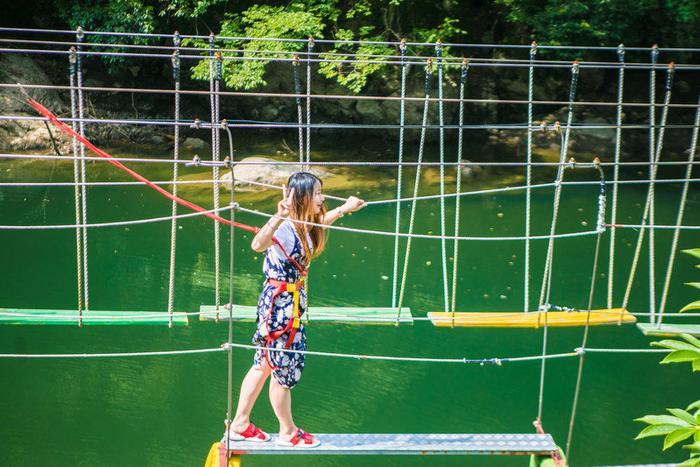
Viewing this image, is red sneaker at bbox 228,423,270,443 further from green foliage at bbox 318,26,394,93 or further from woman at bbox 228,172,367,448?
green foliage at bbox 318,26,394,93

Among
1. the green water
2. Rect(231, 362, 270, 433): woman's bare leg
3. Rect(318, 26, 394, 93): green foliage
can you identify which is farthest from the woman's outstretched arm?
Rect(318, 26, 394, 93): green foliage

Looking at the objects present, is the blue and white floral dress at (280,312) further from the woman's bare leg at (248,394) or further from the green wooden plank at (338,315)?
the green wooden plank at (338,315)

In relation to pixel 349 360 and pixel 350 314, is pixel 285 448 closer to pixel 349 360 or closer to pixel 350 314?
pixel 350 314

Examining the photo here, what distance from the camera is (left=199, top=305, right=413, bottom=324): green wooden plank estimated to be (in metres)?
3.30

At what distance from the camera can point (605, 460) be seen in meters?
4.16

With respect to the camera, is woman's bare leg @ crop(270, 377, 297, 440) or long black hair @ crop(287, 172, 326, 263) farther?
woman's bare leg @ crop(270, 377, 297, 440)

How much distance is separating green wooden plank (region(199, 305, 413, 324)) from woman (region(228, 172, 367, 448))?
22.8 inches

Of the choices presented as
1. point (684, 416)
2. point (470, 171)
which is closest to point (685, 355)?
point (684, 416)

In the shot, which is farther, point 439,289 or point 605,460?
point 439,289

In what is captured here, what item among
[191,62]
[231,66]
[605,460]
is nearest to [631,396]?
[605,460]

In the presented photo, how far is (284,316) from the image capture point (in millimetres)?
2637

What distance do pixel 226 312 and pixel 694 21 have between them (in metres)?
7.01

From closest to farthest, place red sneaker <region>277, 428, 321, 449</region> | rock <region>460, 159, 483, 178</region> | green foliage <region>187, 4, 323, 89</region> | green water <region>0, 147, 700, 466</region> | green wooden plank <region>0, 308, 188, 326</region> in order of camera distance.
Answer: red sneaker <region>277, 428, 321, 449</region> → green wooden plank <region>0, 308, 188, 326</region> → green water <region>0, 147, 700, 466</region> → green foliage <region>187, 4, 323, 89</region> → rock <region>460, 159, 483, 178</region>

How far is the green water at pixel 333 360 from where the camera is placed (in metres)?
4.28
